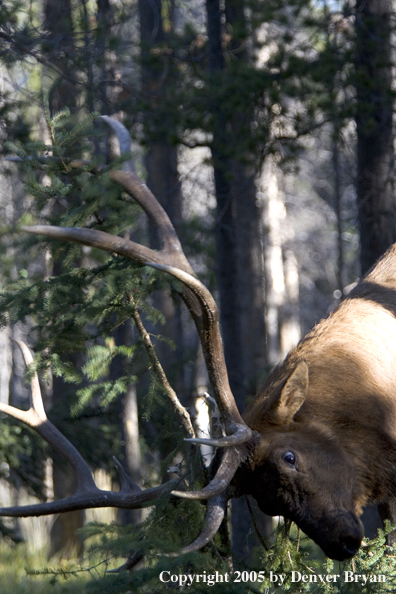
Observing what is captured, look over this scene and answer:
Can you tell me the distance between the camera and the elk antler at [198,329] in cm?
304

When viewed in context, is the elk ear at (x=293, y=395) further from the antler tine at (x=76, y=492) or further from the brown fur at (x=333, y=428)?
the antler tine at (x=76, y=492)

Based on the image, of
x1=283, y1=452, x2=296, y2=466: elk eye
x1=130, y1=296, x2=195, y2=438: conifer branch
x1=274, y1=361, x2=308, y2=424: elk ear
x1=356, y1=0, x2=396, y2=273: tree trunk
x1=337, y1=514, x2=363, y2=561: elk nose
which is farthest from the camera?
x1=356, y1=0, x2=396, y2=273: tree trunk

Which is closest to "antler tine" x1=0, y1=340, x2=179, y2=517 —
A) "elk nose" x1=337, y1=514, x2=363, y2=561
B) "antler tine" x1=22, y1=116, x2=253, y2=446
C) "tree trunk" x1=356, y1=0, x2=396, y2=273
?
"antler tine" x1=22, y1=116, x2=253, y2=446

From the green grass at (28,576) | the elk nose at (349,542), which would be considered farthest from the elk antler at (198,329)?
the green grass at (28,576)

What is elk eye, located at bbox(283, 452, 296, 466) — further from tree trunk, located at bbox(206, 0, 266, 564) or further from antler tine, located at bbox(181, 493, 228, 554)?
tree trunk, located at bbox(206, 0, 266, 564)

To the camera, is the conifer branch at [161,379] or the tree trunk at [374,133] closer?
the conifer branch at [161,379]

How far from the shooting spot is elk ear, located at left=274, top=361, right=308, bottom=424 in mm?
3596

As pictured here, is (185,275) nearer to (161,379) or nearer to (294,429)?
(161,379)

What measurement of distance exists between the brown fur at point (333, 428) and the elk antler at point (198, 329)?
259 millimetres

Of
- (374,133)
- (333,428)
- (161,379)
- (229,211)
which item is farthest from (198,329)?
(374,133)

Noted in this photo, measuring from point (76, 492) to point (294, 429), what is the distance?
4.45 feet

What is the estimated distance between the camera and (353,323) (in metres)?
4.46

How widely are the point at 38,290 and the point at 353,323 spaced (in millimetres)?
2230

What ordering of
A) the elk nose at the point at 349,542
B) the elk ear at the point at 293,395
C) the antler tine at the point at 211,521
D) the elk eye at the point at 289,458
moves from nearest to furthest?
the antler tine at the point at 211,521, the elk nose at the point at 349,542, the elk eye at the point at 289,458, the elk ear at the point at 293,395
